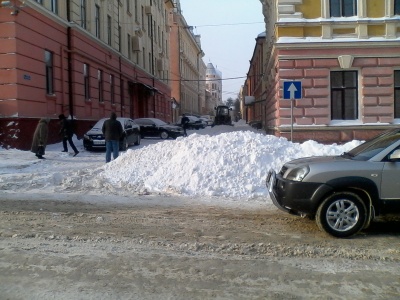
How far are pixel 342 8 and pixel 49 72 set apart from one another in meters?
12.8

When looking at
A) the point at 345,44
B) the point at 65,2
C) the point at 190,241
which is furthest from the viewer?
the point at 65,2

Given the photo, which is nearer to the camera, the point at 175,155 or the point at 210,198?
the point at 210,198

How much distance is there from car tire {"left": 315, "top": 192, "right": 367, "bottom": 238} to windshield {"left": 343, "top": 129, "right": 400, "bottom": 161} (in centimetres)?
67

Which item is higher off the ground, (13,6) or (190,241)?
(13,6)

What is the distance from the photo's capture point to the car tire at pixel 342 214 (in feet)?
21.6

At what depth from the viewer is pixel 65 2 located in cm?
2294

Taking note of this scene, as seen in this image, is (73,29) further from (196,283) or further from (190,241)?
(196,283)

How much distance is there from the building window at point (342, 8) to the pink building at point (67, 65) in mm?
11779

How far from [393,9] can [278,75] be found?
4.86 meters

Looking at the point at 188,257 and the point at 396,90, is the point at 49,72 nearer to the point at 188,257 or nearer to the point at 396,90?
the point at 396,90

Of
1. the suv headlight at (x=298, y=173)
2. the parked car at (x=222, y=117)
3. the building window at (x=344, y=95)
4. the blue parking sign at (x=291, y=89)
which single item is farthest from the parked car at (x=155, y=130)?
the parked car at (x=222, y=117)

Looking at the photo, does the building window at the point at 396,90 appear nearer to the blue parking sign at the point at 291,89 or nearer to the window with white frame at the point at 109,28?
the blue parking sign at the point at 291,89

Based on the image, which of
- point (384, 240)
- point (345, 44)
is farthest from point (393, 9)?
point (384, 240)

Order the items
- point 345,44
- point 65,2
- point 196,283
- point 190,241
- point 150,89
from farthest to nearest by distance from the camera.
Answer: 1. point 150,89
2. point 65,2
3. point 345,44
4. point 190,241
5. point 196,283
